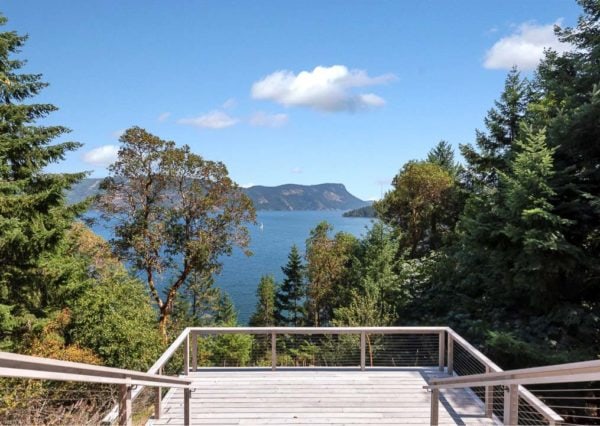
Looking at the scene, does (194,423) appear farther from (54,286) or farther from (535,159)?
(54,286)

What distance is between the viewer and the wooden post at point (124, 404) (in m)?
3.21

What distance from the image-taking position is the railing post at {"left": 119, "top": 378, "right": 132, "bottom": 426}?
126 inches

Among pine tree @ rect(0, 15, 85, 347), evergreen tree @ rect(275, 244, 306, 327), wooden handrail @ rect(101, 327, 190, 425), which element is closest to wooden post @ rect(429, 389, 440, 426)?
wooden handrail @ rect(101, 327, 190, 425)

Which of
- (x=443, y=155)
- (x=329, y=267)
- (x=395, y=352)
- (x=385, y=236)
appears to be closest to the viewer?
(x=395, y=352)

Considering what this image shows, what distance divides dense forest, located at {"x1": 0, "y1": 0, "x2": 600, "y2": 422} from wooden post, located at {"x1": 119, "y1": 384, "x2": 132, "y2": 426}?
5.72 m

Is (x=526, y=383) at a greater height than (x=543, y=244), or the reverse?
(x=543, y=244)

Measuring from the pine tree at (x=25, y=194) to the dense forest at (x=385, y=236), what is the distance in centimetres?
4

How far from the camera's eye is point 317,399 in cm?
577

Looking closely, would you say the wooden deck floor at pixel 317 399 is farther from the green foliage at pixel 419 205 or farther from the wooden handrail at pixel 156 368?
the green foliage at pixel 419 205

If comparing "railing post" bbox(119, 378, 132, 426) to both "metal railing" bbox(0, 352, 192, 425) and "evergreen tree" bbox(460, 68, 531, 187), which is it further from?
"evergreen tree" bbox(460, 68, 531, 187)

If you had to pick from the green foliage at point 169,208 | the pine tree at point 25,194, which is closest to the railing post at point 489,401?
the pine tree at point 25,194

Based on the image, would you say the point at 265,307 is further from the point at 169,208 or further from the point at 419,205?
the point at 169,208

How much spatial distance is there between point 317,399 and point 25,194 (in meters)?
9.01

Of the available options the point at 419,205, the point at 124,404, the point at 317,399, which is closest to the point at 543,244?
the point at 317,399
